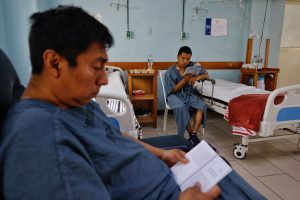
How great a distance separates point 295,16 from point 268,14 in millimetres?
1585

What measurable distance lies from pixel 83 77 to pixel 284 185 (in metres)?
1.99

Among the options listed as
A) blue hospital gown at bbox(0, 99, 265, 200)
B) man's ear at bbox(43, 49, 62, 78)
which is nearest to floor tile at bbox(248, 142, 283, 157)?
blue hospital gown at bbox(0, 99, 265, 200)

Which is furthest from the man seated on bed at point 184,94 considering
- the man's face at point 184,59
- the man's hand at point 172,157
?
the man's hand at point 172,157

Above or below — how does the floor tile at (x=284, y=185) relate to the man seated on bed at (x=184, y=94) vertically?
below

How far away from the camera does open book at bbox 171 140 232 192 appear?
0.83 meters

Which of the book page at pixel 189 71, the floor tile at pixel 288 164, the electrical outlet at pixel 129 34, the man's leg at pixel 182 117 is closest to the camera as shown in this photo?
the floor tile at pixel 288 164

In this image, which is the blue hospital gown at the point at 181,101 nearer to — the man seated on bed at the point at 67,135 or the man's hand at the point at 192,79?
the man's hand at the point at 192,79

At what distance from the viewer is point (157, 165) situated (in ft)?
2.93

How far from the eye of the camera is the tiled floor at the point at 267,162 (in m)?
1.86

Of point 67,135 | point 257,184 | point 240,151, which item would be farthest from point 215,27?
point 67,135

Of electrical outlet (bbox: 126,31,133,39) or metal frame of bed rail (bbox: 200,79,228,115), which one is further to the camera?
electrical outlet (bbox: 126,31,133,39)

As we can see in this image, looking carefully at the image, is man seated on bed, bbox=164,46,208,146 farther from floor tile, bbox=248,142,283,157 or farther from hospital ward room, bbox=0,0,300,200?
floor tile, bbox=248,142,283,157

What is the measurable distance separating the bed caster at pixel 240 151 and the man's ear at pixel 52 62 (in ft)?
6.94

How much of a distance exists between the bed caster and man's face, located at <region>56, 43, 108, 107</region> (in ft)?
6.54
